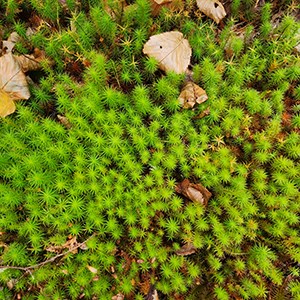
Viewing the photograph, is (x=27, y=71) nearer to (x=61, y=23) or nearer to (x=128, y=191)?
(x=61, y=23)

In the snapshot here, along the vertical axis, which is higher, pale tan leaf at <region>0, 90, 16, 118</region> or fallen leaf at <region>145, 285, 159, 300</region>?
pale tan leaf at <region>0, 90, 16, 118</region>

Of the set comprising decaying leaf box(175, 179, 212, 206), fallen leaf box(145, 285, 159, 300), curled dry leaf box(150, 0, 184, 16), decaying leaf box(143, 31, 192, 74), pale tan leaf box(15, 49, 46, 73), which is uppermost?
curled dry leaf box(150, 0, 184, 16)

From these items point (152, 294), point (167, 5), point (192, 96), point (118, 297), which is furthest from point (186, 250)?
point (167, 5)

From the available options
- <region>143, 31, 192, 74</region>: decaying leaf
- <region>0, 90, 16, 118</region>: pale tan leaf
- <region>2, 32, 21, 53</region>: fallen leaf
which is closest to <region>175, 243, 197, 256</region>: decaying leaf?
<region>143, 31, 192, 74</region>: decaying leaf

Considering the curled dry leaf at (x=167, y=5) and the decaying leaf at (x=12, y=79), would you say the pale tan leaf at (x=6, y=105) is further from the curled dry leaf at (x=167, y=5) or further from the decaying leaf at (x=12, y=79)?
the curled dry leaf at (x=167, y=5)

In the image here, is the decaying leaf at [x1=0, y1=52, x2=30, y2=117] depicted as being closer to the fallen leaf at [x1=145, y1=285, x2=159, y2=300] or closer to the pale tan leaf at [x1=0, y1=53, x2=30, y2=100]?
the pale tan leaf at [x1=0, y1=53, x2=30, y2=100]

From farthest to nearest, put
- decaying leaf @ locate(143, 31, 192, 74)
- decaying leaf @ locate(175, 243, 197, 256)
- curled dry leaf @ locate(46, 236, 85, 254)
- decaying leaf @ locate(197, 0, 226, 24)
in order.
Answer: decaying leaf @ locate(197, 0, 226, 24) → decaying leaf @ locate(143, 31, 192, 74) → decaying leaf @ locate(175, 243, 197, 256) → curled dry leaf @ locate(46, 236, 85, 254)
